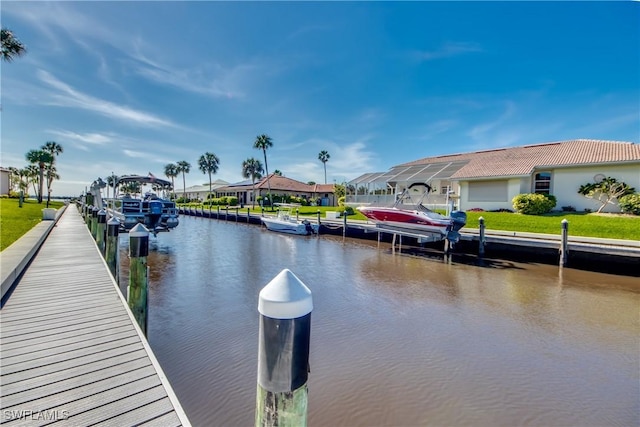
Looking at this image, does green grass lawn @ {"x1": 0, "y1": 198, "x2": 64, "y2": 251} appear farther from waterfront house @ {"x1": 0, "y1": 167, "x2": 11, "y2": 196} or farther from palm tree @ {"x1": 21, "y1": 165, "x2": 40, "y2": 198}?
waterfront house @ {"x1": 0, "y1": 167, "x2": 11, "y2": 196}

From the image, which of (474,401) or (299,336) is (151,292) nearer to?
(474,401)

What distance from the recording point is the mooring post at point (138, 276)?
480 centimetres

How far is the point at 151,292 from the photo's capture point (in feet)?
26.3

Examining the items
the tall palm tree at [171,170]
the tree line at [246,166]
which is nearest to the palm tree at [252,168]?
the tree line at [246,166]

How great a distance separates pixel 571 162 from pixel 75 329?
22.7m

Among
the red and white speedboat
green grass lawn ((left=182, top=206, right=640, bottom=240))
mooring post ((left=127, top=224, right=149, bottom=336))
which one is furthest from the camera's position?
the red and white speedboat

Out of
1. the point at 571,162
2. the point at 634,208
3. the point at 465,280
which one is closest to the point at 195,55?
the point at 465,280

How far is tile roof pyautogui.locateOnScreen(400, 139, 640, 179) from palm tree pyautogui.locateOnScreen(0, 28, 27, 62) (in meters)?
27.8

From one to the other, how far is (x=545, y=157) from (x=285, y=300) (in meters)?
23.9

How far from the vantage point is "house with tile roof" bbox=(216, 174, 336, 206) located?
147ft

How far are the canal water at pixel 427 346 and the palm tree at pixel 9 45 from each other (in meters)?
16.3

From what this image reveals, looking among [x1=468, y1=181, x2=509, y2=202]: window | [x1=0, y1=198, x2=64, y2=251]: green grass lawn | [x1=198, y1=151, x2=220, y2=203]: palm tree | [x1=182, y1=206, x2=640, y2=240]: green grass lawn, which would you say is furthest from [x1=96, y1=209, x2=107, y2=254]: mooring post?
[x1=198, y1=151, x2=220, y2=203]: palm tree

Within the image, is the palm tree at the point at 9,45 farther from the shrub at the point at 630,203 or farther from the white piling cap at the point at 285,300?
the shrub at the point at 630,203

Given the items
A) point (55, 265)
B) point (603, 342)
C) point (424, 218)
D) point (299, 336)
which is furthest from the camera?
point (424, 218)
